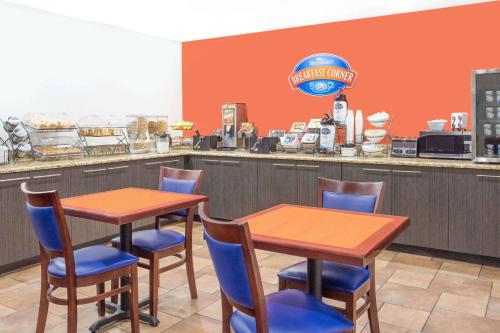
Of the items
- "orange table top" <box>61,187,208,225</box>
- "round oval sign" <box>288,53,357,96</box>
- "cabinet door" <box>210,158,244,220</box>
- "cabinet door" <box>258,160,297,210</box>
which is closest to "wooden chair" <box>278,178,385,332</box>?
"orange table top" <box>61,187,208,225</box>

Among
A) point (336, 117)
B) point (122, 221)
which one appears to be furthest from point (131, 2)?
point (122, 221)

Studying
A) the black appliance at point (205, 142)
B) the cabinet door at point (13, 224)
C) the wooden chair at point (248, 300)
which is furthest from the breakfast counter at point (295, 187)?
the wooden chair at point (248, 300)

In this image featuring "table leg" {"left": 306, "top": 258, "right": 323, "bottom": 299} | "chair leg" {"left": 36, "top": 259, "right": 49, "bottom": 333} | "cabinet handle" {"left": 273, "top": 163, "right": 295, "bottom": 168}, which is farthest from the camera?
"cabinet handle" {"left": 273, "top": 163, "right": 295, "bottom": 168}

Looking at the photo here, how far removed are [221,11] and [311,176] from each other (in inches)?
84.8

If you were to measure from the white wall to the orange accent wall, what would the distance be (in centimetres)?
53

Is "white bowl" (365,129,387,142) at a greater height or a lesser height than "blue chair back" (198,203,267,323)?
greater

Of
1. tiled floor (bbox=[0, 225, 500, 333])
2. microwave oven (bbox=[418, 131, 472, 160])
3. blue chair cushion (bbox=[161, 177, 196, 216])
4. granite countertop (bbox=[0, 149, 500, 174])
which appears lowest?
tiled floor (bbox=[0, 225, 500, 333])

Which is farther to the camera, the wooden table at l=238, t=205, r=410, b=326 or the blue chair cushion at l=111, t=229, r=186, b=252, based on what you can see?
the blue chair cushion at l=111, t=229, r=186, b=252

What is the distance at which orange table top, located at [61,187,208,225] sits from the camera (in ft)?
8.36

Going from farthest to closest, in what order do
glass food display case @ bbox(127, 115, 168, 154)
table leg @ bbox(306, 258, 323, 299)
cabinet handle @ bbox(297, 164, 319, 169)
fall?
glass food display case @ bbox(127, 115, 168, 154), cabinet handle @ bbox(297, 164, 319, 169), table leg @ bbox(306, 258, 323, 299)

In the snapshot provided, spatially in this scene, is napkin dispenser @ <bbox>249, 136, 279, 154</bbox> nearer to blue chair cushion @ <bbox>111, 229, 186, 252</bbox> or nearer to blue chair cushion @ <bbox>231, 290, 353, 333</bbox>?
blue chair cushion @ <bbox>111, 229, 186, 252</bbox>

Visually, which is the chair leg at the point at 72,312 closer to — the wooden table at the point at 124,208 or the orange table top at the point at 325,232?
the wooden table at the point at 124,208

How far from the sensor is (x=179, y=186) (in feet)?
11.9

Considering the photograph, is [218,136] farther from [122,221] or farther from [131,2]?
[122,221]
